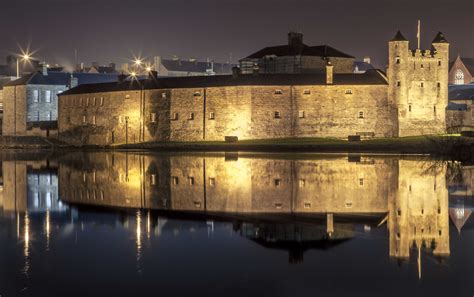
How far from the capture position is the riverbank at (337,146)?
143ft

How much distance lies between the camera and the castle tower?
56812 millimetres

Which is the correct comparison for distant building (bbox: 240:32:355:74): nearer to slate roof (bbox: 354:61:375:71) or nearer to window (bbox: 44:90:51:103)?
window (bbox: 44:90:51:103)

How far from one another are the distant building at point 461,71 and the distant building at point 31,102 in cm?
4654

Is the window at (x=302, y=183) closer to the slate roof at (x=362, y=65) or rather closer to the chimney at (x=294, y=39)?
the chimney at (x=294, y=39)

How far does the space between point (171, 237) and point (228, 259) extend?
2.56 metres

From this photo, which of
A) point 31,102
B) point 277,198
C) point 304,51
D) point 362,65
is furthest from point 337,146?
point 362,65

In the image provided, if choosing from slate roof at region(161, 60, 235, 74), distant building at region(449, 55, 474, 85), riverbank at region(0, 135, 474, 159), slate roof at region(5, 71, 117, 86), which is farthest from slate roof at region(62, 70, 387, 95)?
slate roof at region(161, 60, 235, 74)

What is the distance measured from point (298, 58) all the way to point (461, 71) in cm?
3609

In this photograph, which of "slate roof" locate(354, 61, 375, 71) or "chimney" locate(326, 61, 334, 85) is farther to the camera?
"slate roof" locate(354, 61, 375, 71)

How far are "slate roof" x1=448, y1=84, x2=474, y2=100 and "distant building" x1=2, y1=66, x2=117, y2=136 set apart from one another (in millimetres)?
37302

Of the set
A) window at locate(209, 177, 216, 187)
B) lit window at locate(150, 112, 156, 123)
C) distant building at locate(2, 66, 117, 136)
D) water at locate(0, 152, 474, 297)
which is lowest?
water at locate(0, 152, 474, 297)

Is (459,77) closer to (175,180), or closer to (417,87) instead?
(417,87)

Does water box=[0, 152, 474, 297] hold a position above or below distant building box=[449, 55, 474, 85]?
below

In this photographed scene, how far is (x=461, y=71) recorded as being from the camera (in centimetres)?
9706
